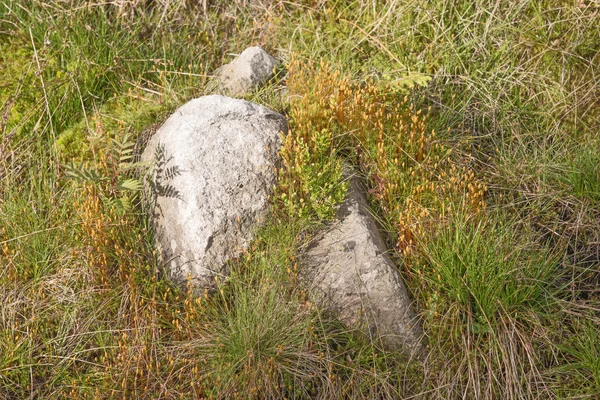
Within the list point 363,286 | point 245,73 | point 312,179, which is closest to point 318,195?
point 312,179

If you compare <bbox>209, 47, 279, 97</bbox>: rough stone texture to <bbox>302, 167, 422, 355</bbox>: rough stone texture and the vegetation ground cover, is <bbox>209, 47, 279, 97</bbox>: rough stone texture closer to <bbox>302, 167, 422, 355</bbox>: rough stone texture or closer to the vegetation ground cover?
the vegetation ground cover

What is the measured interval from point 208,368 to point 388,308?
1154 millimetres

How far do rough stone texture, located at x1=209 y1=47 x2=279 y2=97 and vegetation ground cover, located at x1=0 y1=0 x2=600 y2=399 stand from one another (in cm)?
14

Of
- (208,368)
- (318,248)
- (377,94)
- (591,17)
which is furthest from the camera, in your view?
(591,17)

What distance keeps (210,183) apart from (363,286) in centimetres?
120

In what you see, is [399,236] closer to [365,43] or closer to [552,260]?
[552,260]

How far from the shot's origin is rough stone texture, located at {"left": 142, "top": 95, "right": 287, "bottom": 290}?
4.30 meters

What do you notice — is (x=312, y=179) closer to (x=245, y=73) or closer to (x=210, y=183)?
(x=210, y=183)

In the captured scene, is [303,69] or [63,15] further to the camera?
[63,15]

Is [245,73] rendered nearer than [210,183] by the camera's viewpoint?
No

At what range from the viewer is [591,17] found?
5445 millimetres

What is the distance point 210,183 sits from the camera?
4406 mm

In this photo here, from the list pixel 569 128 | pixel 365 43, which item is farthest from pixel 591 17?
pixel 365 43

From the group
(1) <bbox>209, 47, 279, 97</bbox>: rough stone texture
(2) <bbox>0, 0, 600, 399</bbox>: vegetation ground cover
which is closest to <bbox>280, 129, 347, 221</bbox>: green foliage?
(2) <bbox>0, 0, 600, 399</bbox>: vegetation ground cover
